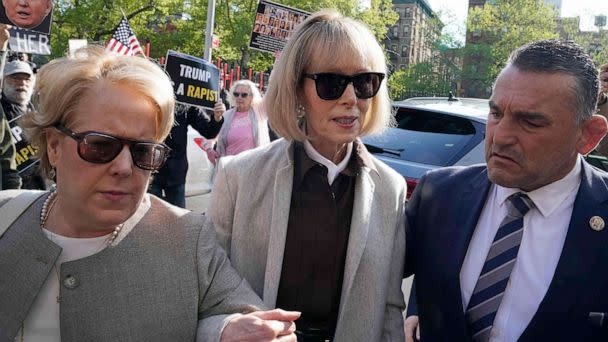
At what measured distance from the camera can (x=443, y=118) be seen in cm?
538

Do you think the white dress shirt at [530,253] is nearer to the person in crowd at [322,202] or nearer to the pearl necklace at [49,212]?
the person in crowd at [322,202]

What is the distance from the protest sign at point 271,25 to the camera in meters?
10.4

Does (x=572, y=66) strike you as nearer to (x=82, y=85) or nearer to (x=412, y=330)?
(x=412, y=330)

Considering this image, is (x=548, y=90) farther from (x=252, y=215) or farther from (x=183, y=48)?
(x=183, y=48)

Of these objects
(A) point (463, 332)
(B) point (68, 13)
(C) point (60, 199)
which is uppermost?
(B) point (68, 13)

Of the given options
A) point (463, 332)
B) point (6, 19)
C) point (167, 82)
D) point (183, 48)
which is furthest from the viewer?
point (183, 48)

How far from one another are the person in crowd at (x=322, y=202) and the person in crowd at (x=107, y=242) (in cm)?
32

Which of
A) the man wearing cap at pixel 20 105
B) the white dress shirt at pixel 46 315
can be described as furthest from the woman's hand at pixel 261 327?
the man wearing cap at pixel 20 105

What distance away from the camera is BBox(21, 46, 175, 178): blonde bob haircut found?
5.60ft

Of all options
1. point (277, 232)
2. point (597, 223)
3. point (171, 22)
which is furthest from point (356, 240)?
point (171, 22)

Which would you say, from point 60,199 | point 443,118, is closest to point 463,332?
point 60,199

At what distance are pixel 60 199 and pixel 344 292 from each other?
1.02 m

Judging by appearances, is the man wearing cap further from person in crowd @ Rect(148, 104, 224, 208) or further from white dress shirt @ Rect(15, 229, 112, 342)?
white dress shirt @ Rect(15, 229, 112, 342)

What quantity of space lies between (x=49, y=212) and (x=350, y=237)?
103 cm
